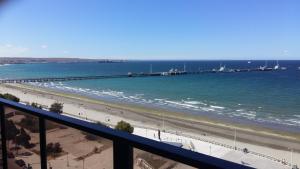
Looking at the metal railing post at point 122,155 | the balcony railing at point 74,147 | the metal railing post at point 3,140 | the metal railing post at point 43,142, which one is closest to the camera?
the balcony railing at point 74,147

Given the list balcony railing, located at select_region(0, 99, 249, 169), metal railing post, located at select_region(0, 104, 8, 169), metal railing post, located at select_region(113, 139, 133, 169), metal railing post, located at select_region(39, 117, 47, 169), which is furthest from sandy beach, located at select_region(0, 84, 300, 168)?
metal railing post, located at select_region(113, 139, 133, 169)

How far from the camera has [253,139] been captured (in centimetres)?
2445

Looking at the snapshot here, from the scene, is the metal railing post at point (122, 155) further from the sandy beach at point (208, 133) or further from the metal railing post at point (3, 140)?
the sandy beach at point (208, 133)

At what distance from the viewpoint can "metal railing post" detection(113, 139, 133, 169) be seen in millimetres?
1394

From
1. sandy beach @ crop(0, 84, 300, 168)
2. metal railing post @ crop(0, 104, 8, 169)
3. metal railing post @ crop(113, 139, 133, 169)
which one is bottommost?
Result: sandy beach @ crop(0, 84, 300, 168)

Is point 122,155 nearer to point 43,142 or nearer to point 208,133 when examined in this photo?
point 43,142

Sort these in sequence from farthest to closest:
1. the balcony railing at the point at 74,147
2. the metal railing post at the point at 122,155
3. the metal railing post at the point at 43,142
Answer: the metal railing post at the point at 43,142, the metal railing post at the point at 122,155, the balcony railing at the point at 74,147

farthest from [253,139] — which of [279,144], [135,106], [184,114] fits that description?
[135,106]

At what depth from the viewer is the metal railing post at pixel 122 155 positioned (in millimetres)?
1394

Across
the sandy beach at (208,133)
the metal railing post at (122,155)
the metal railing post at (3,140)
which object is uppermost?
the metal railing post at (122,155)

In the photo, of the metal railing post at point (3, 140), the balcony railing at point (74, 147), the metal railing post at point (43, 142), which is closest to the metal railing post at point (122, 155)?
the balcony railing at point (74, 147)

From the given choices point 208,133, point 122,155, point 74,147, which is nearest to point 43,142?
point 74,147

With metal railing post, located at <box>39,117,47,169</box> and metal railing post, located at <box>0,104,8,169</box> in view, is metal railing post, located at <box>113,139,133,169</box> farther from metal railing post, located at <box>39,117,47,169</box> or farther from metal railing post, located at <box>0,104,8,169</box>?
metal railing post, located at <box>0,104,8,169</box>

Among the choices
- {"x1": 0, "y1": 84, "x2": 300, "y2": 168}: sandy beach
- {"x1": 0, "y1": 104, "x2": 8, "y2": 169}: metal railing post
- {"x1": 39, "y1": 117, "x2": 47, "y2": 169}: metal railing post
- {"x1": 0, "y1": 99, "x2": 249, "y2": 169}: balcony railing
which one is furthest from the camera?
{"x1": 0, "y1": 84, "x2": 300, "y2": 168}: sandy beach
